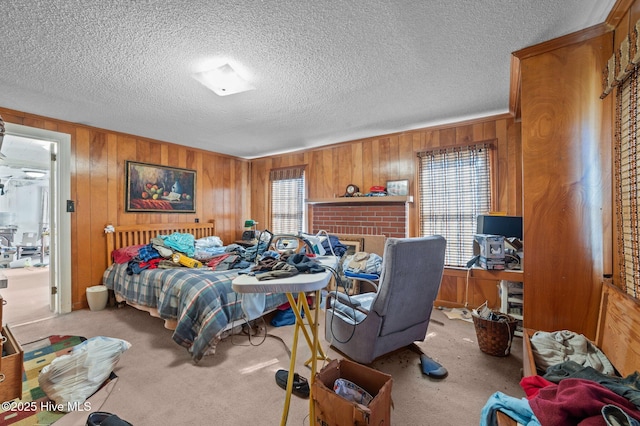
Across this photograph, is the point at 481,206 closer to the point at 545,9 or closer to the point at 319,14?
the point at 545,9

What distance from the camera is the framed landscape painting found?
390 cm

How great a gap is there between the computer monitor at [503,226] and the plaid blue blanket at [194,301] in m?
2.16

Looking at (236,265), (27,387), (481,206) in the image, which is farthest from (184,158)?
(481,206)

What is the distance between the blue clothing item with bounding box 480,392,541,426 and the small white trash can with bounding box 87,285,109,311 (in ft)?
13.2

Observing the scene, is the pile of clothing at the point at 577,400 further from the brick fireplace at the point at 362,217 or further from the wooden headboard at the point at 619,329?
the brick fireplace at the point at 362,217

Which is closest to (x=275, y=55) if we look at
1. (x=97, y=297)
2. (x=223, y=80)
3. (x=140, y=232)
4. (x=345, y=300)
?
(x=223, y=80)

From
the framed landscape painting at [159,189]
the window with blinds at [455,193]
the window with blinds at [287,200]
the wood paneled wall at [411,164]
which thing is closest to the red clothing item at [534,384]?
the wood paneled wall at [411,164]

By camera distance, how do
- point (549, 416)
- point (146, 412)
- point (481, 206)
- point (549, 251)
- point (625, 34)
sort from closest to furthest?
point (549, 416)
point (625, 34)
point (146, 412)
point (549, 251)
point (481, 206)

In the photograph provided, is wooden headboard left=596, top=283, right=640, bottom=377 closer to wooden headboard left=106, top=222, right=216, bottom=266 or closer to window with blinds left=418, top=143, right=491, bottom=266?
window with blinds left=418, top=143, right=491, bottom=266

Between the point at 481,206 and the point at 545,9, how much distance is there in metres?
2.08

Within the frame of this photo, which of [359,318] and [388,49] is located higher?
[388,49]

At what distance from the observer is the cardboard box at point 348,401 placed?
119 centimetres

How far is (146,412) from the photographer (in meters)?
1.63

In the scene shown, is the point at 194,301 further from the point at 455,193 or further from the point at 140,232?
the point at 455,193
